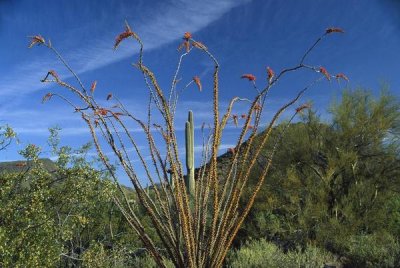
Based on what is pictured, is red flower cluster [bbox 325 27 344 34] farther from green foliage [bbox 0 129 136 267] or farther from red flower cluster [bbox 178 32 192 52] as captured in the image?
green foliage [bbox 0 129 136 267]

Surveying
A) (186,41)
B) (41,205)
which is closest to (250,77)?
(186,41)

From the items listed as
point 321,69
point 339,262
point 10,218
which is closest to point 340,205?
point 339,262

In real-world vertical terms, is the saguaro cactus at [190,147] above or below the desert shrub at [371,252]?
above

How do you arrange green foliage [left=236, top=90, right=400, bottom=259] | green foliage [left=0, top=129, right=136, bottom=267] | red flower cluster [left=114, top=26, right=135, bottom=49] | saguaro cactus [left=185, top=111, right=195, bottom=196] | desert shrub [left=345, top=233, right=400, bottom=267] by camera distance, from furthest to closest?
1. saguaro cactus [left=185, top=111, right=195, bottom=196]
2. green foliage [left=236, top=90, right=400, bottom=259]
3. desert shrub [left=345, top=233, right=400, bottom=267]
4. green foliage [left=0, top=129, right=136, bottom=267]
5. red flower cluster [left=114, top=26, right=135, bottom=49]

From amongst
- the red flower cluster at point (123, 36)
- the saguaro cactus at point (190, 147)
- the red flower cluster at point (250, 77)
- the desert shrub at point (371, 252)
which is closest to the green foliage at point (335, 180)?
the desert shrub at point (371, 252)

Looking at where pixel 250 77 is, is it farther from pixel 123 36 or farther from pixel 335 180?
pixel 335 180

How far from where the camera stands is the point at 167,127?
13.5 feet

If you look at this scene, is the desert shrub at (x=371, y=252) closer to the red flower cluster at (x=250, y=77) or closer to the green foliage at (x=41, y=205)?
the green foliage at (x=41, y=205)

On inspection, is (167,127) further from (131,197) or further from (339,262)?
(131,197)

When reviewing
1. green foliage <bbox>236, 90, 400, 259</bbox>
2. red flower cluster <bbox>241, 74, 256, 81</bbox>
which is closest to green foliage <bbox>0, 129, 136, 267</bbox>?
red flower cluster <bbox>241, 74, 256, 81</bbox>

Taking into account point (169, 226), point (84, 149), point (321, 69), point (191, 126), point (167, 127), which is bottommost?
point (169, 226)

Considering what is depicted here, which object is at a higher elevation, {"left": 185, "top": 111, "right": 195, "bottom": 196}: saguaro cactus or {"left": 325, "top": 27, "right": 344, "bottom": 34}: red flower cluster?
{"left": 185, "top": 111, "right": 195, "bottom": 196}: saguaro cactus

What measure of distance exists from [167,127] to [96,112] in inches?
26.1

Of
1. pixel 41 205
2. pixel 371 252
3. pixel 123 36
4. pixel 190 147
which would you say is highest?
pixel 190 147
